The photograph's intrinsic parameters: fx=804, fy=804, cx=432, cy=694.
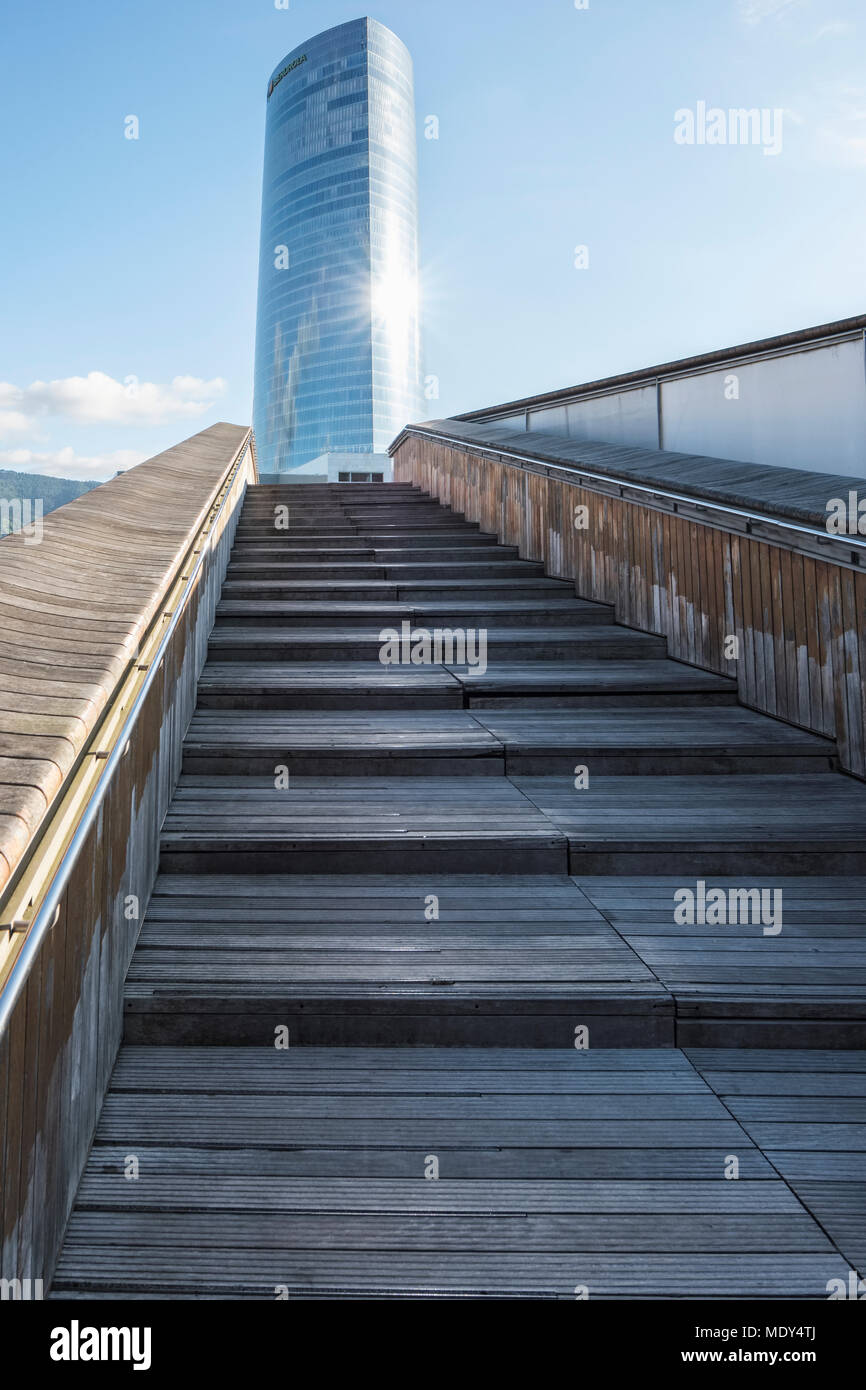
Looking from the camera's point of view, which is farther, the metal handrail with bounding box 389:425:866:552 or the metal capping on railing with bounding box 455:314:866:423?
the metal capping on railing with bounding box 455:314:866:423

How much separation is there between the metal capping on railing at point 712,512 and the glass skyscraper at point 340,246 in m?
78.8

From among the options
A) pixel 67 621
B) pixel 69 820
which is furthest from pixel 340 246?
pixel 69 820

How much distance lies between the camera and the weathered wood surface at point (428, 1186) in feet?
4.44

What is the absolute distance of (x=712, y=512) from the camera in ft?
12.5

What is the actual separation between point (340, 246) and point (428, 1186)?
301ft

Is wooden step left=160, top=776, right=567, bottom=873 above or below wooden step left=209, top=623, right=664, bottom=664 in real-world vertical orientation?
below

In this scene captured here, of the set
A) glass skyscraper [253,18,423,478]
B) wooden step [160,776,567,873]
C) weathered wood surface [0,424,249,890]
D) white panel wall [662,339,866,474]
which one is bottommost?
wooden step [160,776,567,873]

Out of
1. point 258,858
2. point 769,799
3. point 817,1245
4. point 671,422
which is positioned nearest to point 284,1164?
point 817,1245

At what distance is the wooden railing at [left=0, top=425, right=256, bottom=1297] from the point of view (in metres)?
1.16

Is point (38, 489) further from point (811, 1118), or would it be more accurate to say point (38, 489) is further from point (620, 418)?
point (620, 418)

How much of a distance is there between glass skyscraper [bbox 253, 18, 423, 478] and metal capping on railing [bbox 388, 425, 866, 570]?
258ft

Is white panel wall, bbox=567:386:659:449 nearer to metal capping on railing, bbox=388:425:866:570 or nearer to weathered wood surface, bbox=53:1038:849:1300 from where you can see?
metal capping on railing, bbox=388:425:866:570

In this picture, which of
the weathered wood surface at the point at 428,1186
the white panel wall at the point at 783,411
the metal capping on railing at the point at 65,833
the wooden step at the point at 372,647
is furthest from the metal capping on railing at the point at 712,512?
the metal capping on railing at the point at 65,833

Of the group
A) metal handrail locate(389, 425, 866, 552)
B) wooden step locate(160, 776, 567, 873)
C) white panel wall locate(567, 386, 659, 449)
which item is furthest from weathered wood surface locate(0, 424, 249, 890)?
white panel wall locate(567, 386, 659, 449)
